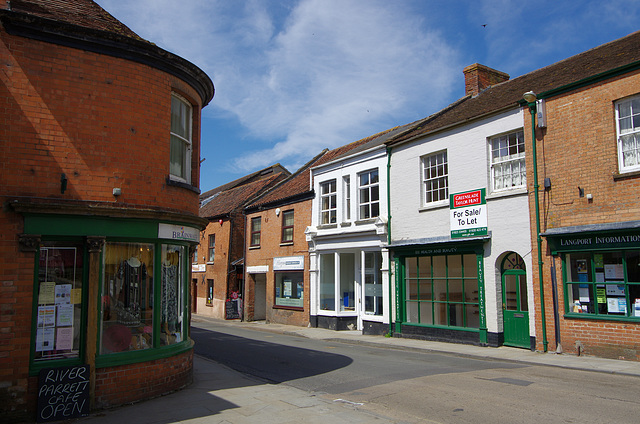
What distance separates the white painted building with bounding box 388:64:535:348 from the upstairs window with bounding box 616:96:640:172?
8.76 feet

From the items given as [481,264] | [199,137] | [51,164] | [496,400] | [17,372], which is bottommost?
[496,400]

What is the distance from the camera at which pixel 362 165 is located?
20.5 m

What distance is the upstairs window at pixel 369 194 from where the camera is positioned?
781 inches

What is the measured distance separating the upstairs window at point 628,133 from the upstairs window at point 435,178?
18.0 feet

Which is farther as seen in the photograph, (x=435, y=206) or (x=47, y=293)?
(x=435, y=206)

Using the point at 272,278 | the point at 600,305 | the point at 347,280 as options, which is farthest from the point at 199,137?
the point at 272,278

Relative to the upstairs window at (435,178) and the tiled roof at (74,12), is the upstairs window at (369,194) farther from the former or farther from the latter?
the tiled roof at (74,12)

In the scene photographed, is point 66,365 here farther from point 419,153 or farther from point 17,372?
point 419,153

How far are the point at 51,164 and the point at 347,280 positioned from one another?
1531cm

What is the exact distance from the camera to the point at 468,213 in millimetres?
15852

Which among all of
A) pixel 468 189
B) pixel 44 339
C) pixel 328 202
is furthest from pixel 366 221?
pixel 44 339

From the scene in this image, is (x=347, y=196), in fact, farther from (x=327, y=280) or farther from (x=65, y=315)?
(x=65, y=315)

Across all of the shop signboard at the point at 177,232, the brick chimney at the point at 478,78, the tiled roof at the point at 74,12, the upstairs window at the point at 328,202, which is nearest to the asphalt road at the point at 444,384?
the shop signboard at the point at 177,232

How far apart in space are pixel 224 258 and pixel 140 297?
2050 centimetres
